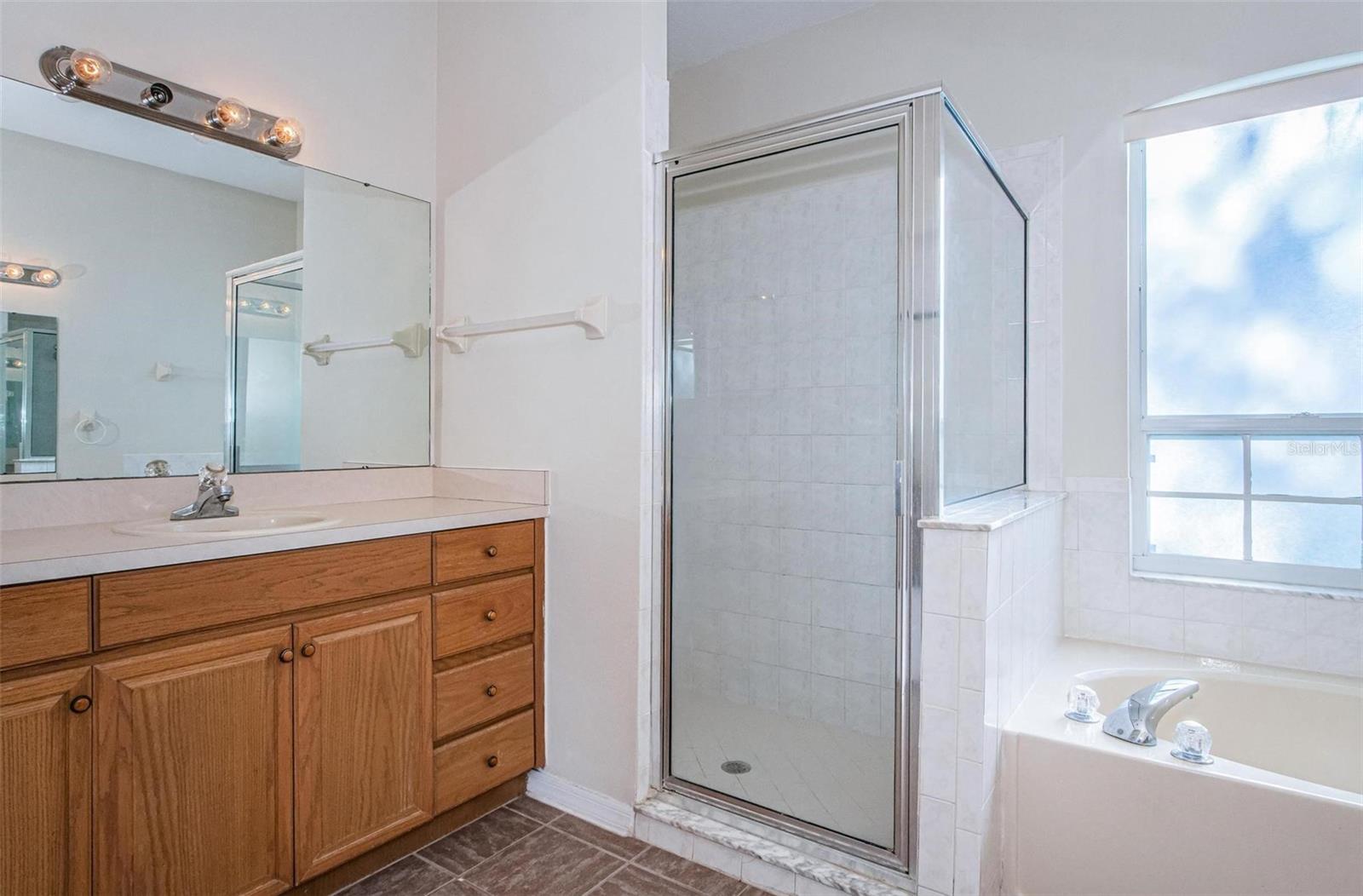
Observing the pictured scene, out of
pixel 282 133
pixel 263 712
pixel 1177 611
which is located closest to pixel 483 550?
pixel 263 712

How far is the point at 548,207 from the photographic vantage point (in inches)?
86.5

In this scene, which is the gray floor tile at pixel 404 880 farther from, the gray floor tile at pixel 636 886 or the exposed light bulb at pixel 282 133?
the exposed light bulb at pixel 282 133

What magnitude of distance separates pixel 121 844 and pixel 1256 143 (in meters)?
3.37

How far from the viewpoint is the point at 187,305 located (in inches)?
74.8

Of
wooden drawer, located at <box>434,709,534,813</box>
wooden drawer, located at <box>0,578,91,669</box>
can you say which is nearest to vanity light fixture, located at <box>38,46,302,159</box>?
wooden drawer, located at <box>0,578,91,669</box>

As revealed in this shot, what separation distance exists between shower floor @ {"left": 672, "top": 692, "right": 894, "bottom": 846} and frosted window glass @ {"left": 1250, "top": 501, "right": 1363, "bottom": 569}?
4.81 feet

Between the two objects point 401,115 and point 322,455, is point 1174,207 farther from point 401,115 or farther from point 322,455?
point 322,455

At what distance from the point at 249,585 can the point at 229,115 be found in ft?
4.34

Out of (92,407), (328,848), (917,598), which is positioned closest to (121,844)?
(328,848)

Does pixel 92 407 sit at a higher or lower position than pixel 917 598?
higher

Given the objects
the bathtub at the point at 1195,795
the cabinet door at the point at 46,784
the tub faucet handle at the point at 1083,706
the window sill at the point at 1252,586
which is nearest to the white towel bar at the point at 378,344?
the cabinet door at the point at 46,784

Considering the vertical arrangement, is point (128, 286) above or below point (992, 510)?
above

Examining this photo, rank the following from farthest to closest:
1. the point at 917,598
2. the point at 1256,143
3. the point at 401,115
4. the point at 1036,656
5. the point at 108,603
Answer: the point at 401,115
the point at 1256,143
the point at 1036,656
the point at 917,598
the point at 108,603

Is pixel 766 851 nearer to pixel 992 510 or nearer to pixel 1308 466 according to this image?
pixel 992 510
